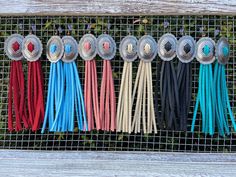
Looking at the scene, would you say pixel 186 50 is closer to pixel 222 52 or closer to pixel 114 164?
pixel 222 52

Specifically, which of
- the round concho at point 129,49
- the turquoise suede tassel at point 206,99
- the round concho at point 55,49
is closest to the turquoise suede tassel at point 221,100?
the turquoise suede tassel at point 206,99

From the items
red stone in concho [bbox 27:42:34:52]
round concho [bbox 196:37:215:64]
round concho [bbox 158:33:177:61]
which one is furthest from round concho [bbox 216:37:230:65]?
red stone in concho [bbox 27:42:34:52]

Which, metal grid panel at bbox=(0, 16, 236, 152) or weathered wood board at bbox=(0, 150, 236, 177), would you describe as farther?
metal grid panel at bbox=(0, 16, 236, 152)

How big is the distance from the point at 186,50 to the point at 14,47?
23.7 inches

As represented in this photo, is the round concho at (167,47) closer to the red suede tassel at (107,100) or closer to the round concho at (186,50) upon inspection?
the round concho at (186,50)

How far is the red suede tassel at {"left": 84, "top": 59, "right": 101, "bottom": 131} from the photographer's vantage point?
171cm

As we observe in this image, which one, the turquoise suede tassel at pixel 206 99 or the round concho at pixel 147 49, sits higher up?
the round concho at pixel 147 49

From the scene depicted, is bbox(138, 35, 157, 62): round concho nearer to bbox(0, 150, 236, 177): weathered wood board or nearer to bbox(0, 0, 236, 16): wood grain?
bbox(0, 0, 236, 16): wood grain

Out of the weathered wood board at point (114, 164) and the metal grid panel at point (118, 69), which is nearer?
the weathered wood board at point (114, 164)

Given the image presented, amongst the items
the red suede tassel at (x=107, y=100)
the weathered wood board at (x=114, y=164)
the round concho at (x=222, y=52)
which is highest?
the round concho at (x=222, y=52)

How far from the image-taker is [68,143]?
188 cm

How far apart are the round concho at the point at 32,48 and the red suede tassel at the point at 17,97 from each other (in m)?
0.05

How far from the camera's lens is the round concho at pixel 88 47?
172 centimetres

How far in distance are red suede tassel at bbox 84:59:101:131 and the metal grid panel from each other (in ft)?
0.22
